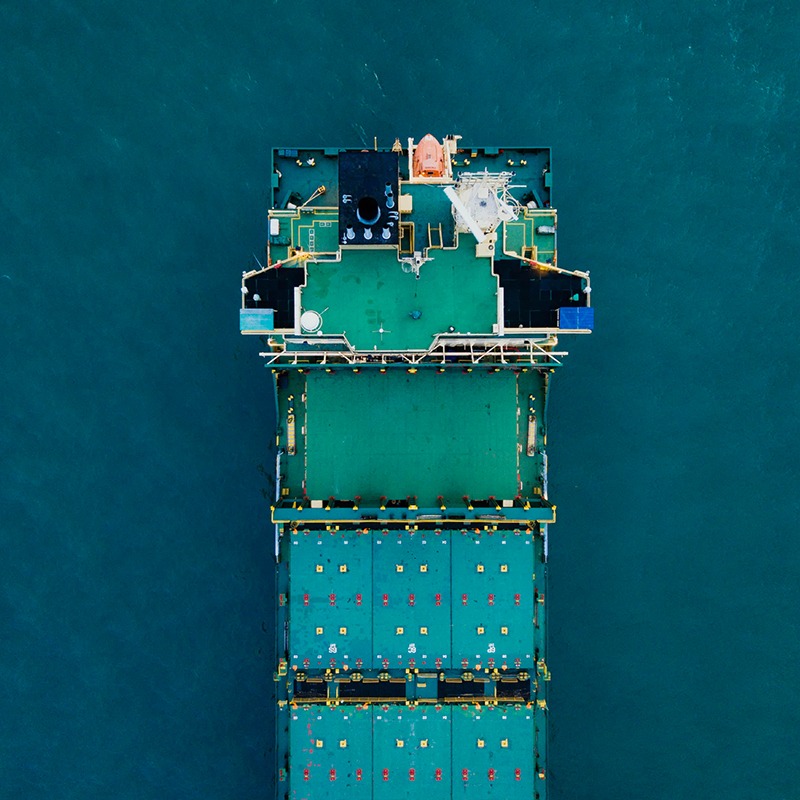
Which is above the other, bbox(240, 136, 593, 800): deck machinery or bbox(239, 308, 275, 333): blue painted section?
bbox(239, 308, 275, 333): blue painted section

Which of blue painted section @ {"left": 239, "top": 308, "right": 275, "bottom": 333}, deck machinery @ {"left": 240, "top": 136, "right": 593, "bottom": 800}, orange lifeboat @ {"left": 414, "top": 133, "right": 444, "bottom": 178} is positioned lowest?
deck machinery @ {"left": 240, "top": 136, "right": 593, "bottom": 800}

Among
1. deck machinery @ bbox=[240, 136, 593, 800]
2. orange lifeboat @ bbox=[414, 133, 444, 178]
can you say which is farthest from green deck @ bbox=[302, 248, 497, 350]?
orange lifeboat @ bbox=[414, 133, 444, 178]

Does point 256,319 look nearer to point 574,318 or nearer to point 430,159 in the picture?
point 430,159

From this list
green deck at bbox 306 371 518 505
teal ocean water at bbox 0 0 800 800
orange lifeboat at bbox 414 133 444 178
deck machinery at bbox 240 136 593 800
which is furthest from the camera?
teal ocean water at bbox 0 0 800 800

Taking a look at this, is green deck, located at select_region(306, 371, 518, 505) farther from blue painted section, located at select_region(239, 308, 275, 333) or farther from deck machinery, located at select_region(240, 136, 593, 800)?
blue painted section, located at select_region(239, 308, 275, 333)

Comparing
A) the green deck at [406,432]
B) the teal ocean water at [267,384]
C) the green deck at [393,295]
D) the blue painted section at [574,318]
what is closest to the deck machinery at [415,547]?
the green deck at [406,432]

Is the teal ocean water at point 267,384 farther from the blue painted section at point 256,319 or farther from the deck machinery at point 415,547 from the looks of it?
the blue painted section at point 256,319
